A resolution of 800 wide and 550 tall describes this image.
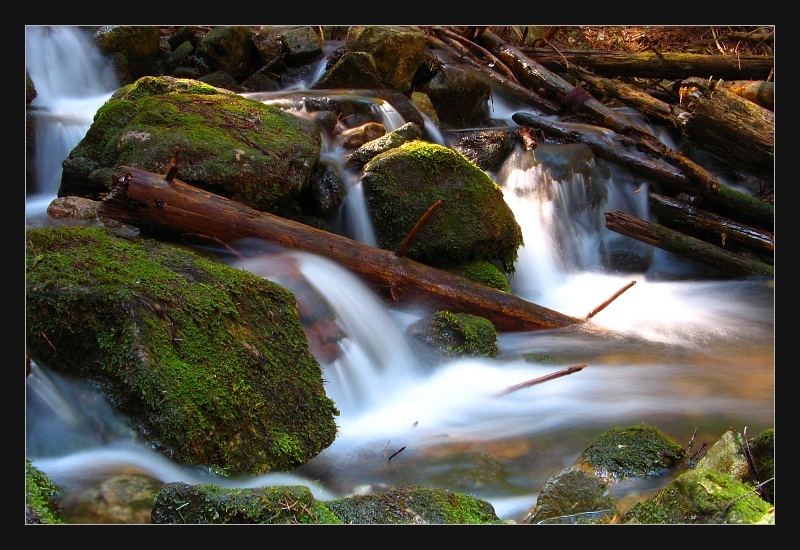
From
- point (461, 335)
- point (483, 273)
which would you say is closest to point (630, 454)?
point (461, 335)

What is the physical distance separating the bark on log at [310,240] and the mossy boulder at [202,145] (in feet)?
1.14

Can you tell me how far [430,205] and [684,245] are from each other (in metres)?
3.08

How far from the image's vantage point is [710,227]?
299 inches

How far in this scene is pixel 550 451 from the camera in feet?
13.1

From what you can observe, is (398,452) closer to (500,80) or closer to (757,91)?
(500,80)

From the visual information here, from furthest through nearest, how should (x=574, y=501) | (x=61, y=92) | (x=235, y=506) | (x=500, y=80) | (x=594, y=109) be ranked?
(x=500, y=80), (x=594, y=109), (x=61, y=92), (x=574, y=501), (x=235, y=506)

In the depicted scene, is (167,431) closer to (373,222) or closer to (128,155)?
(128,155)

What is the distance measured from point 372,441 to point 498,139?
5.15m

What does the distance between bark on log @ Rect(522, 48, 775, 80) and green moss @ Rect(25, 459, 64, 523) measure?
9.43 meters

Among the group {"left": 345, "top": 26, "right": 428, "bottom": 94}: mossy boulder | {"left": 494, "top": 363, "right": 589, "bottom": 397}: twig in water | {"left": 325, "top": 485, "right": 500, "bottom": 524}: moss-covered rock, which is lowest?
{"left": 494, "top": 363, "right": 589, "bottom": 397}: twig in water

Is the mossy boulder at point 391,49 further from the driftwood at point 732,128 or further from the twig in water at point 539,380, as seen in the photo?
the twig in water at point 539,380

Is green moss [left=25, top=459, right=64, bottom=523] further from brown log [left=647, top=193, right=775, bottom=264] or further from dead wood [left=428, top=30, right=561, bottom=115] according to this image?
dead wood [left=428, top=30, right=561, bottom=115]

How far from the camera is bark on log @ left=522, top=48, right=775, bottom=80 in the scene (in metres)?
9.88

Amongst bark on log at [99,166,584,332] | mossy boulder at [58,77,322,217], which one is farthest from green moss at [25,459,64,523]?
mossy boulder at [58,77,322,217]
